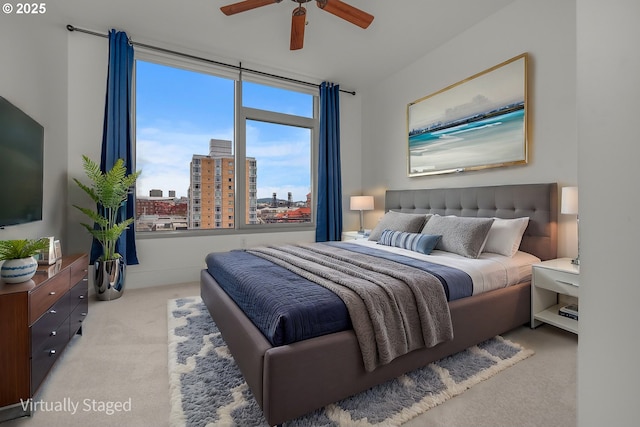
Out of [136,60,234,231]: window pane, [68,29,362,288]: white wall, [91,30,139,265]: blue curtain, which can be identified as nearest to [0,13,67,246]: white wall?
[68,29,362,288]: white wall

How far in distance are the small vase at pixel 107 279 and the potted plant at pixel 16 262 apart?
157 centimetres

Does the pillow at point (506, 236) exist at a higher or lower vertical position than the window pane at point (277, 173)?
lower

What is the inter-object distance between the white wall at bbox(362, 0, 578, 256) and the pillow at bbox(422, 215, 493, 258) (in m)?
0.67

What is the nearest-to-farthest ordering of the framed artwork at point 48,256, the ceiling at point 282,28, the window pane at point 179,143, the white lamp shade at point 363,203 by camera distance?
the framed artwork at point 48,256
the ceiling at point 282,28
the window pane at point 179,143
the white lamp shade at point 363,203

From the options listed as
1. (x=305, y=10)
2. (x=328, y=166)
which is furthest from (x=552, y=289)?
(x=328, y=166)

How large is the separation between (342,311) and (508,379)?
1.08 meters

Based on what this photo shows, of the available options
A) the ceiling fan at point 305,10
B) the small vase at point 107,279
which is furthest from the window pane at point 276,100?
the small vase at point 107,279

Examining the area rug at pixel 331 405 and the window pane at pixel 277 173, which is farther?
the window pane at pixel 277 173

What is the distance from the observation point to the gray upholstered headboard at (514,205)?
8.28 ft

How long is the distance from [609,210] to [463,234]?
2139 millimetres

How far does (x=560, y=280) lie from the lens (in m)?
2.12

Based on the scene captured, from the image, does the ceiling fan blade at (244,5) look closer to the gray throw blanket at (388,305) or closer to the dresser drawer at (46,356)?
the gray throw blanket at (388,305)

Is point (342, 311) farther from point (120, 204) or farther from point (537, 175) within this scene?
point (120, 204)

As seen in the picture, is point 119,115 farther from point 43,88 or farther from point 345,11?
point 345,11
